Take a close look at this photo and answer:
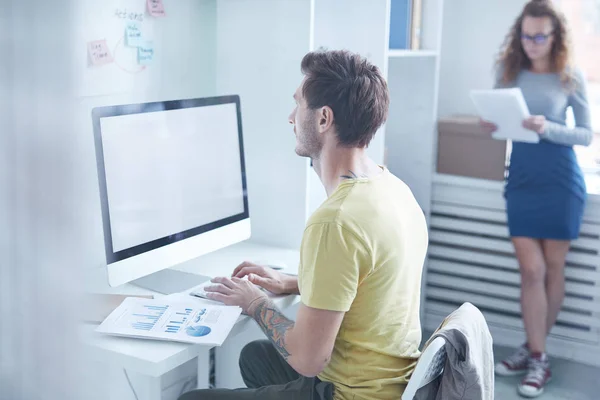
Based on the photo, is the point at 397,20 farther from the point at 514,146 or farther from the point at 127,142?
the point at 127,142

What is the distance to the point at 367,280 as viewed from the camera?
50.0 inches

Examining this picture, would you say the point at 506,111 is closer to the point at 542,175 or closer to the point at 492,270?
the point at 542,175

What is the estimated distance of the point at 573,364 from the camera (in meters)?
2.80

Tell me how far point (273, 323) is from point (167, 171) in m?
0.49

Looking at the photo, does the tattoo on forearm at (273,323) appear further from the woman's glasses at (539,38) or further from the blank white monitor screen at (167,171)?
the woman's glasses at (539,38)

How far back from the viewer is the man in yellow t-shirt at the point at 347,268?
1.22 m

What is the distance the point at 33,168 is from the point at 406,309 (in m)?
1.11

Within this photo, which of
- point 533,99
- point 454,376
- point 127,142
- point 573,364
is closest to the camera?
point 454,376

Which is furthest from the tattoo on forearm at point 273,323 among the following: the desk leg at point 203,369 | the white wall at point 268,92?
the white wall at point 268,92

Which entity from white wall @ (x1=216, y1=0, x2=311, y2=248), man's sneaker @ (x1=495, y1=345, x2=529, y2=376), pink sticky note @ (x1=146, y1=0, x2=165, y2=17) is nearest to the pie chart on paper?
white wall @ (x1=216, y1=0, x2=311, y2=248)

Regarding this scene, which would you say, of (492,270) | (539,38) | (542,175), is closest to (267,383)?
(542,175)

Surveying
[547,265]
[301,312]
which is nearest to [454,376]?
[301,312]

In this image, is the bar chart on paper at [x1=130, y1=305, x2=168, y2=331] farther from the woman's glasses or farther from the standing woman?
the woman's glasses

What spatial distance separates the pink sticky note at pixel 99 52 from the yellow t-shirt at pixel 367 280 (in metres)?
0.79
